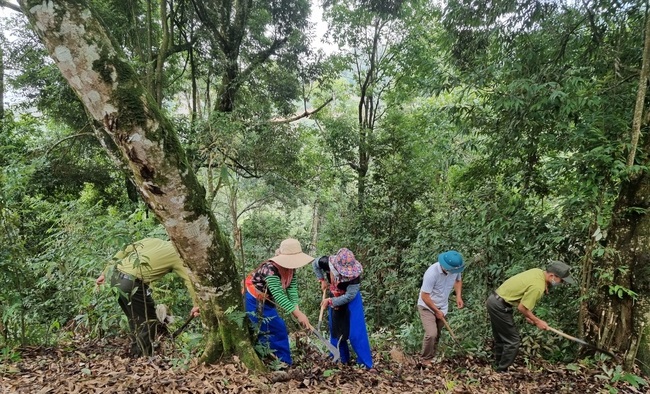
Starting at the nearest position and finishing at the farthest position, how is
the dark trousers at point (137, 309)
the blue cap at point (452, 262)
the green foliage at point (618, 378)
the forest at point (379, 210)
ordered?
the forest at point (379, 210), the dark trousers at point (137, 309), the green foliage at point (618, 378), the blue cap at point (452, 262)

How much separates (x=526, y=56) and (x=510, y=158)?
1576 millimetres

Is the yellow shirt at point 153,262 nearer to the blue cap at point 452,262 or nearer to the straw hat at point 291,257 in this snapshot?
the straw hat at point 291,257

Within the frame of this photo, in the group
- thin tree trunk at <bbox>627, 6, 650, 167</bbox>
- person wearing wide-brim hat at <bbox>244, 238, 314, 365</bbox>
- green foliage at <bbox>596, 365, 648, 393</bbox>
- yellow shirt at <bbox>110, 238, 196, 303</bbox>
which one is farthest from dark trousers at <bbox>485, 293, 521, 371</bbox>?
yellow shirt at <bbox>110, 238, 196, 303</bbox>

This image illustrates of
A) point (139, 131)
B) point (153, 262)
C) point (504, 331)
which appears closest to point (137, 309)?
point (153, 262)

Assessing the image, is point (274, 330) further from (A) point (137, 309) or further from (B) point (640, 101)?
(B) point (640, 101)

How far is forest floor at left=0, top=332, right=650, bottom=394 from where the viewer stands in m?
3.34

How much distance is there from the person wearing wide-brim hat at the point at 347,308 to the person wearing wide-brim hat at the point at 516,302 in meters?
1.67

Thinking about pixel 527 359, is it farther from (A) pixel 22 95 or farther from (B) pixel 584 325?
(A) pixel 22 95

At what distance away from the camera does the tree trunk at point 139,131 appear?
2756 millimetres

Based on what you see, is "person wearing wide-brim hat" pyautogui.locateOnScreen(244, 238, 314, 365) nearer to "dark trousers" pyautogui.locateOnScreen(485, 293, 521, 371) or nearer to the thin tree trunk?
"dark trousers" pyautogui.locateOnScreen(485, 293, 521, 371)

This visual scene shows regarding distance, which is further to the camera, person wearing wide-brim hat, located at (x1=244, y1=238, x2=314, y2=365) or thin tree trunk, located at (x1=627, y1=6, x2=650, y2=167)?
thin tree trunk, located at (x1=627, y1=6, x2=650, y2=167)

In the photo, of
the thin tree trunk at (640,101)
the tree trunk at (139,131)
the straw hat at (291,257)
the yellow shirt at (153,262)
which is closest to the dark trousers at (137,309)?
the yellow shirt at (153,262)

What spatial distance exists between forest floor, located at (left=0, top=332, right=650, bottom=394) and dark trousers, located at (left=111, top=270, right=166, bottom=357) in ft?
0.59

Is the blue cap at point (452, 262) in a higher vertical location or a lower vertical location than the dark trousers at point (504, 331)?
higher
